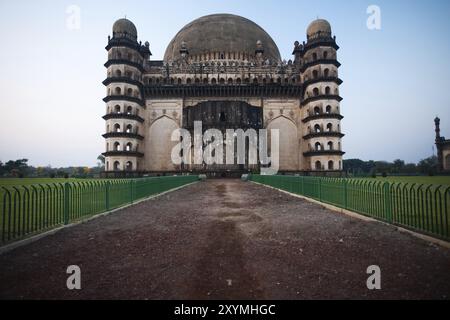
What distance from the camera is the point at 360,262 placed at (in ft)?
12.7

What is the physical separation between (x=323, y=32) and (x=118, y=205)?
1455 inches

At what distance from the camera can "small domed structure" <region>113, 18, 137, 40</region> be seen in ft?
117

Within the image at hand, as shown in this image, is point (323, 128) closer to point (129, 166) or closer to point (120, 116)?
point (129, 166)

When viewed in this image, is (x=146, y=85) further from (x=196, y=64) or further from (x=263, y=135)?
(x=263, y=135)

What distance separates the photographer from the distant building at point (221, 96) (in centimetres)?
3481

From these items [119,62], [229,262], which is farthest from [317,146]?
[229,262]

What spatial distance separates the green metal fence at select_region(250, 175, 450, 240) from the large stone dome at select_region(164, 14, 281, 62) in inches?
1413

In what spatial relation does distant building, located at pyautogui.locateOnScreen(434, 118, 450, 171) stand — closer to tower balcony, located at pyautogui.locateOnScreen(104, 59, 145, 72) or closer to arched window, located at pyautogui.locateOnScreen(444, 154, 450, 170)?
arched window, located at pyautogui.locateOnScreen(444, 154, 450, 170)

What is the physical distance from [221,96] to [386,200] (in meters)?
34.9

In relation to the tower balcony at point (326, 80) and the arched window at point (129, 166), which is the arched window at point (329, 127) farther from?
the arched window at point (129, 166)

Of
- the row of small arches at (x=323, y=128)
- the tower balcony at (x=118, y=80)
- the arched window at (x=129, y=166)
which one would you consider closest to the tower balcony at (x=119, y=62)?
the tower balcony at (x=118, y=80)

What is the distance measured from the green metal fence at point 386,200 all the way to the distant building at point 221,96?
24.2 meters
